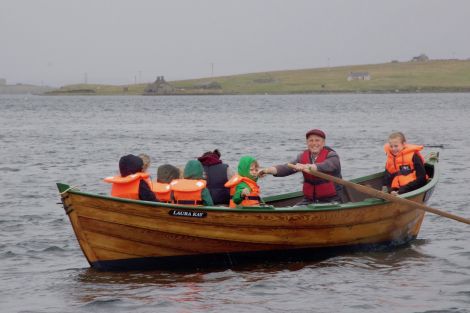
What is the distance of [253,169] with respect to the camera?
1209 centimetres

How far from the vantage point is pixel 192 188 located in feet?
37.6

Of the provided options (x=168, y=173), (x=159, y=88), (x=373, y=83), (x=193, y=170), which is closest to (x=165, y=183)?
(x=168, y=173)

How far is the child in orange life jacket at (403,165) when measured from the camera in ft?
45.2

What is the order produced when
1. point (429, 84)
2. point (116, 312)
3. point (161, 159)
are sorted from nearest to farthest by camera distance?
1. point (116, 312)
2. point (161, 159)
3. point (429, 84)

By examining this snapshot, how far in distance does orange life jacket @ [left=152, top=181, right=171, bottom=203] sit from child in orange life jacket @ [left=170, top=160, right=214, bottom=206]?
22 centimetres

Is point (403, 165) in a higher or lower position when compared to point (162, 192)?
higher

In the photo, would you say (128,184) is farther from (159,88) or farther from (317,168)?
(159,88)

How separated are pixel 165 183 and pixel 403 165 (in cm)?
414

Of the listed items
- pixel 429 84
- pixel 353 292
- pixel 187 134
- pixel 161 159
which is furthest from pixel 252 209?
pixel 429 84

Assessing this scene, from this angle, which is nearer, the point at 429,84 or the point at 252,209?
the point at 252,209

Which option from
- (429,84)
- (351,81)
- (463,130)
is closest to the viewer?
(463,130)

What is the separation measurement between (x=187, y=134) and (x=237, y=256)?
3440 cm

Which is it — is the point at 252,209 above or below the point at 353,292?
above

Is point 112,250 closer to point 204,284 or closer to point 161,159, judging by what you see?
point 204,284
